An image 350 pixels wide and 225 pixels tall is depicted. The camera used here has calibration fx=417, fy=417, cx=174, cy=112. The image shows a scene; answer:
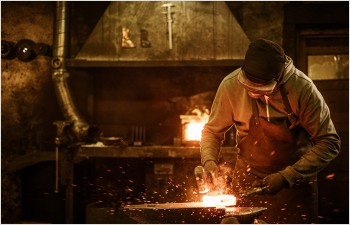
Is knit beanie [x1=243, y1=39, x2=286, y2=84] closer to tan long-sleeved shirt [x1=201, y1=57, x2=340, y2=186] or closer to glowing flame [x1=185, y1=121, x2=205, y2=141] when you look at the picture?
tan long-sleeved shirt [x1=201, y1=57, x2=340, y2=186]

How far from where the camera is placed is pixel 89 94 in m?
8.30

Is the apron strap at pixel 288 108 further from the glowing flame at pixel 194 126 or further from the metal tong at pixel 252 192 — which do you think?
the glowing flame at pixel 194 126

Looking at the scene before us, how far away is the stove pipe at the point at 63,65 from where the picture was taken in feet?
24.1

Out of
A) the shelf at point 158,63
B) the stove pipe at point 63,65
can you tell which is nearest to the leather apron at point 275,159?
the shelf at point 158,63

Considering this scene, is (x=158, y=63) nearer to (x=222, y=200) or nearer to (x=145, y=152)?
(x=145, y=152)

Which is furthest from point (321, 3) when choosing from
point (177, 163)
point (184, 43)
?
point (177, 163)

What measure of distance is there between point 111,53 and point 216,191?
161 inches

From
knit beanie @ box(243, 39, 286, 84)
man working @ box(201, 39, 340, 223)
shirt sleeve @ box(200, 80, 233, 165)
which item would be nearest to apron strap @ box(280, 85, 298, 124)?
man working @ box(201, 39, 340, 223)

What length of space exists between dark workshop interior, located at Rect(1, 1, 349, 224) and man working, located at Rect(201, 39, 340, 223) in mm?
2093

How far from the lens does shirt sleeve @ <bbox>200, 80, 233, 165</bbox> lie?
4.39 metres

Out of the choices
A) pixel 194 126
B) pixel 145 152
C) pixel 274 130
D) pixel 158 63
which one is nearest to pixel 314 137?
pixel 274 130

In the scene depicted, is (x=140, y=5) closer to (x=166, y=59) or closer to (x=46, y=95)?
(x=166, y=59)

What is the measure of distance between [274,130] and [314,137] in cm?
40

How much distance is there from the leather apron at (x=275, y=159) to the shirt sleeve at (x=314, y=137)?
8.5 inches
